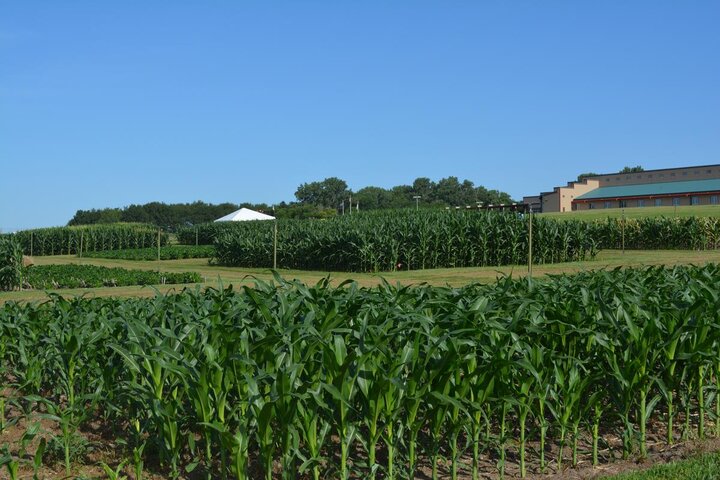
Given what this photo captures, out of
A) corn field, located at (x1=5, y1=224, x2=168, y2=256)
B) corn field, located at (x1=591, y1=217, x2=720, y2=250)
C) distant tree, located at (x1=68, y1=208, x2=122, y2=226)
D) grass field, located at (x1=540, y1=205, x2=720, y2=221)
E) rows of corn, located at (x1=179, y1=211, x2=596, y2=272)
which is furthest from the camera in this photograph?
distant tree, located at (x1=68, y1=208, x2=122, y2=226)

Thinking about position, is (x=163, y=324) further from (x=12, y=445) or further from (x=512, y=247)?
(x=512, y=247)

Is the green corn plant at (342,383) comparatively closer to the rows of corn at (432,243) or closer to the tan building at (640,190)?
the rows of corn at (432,243)

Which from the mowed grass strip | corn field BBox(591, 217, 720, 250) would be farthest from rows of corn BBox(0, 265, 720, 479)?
corn field BBox(591, 217, 720, 250)

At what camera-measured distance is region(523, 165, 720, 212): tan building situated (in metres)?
73.6

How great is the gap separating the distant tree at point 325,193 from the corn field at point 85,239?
7361 centimetres

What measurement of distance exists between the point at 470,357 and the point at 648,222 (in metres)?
36.8

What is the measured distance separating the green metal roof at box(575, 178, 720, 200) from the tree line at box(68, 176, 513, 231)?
21.6 m

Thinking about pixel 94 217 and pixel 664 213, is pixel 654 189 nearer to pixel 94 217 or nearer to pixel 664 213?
pixel 664 213

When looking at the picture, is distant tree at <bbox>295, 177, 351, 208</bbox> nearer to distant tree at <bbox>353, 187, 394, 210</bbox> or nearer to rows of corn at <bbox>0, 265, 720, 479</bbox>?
distant tree at <bbox>353, 187, 394, 210</bbox>

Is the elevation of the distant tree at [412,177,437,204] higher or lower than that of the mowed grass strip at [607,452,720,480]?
higher

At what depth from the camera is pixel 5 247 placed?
20812 mm

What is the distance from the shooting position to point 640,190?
79.1m

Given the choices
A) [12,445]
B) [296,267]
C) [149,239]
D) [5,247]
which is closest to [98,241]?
[149,239]

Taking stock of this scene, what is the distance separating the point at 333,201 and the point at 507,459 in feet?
420
